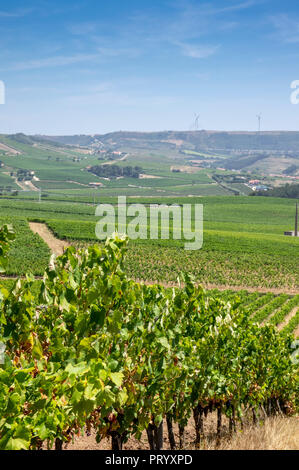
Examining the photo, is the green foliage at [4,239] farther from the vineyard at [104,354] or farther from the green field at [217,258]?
the green field at [217,258]

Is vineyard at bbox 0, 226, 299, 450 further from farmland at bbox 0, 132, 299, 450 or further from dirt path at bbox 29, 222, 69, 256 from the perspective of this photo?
dirt path at bbox 29, 222, 69, 256

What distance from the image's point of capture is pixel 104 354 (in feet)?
21.4

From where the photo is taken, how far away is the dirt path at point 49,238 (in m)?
56.7

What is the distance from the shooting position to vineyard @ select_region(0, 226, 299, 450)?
5.00 metres

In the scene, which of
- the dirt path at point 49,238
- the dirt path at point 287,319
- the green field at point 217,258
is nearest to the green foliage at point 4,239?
the dirt path at point 287,319

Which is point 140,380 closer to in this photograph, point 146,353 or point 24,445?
point 146,353

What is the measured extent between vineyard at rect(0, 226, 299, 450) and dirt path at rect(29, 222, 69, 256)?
1762 inches

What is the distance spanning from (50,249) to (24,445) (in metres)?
51.2

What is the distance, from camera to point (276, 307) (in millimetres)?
36156

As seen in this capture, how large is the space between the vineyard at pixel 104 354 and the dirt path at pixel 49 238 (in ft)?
147

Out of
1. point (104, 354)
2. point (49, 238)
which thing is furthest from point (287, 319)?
point (49, 238)

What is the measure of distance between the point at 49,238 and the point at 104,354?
190ft

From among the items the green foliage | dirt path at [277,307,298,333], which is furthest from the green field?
the green foliage

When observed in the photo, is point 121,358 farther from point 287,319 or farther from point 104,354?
point 287,319
